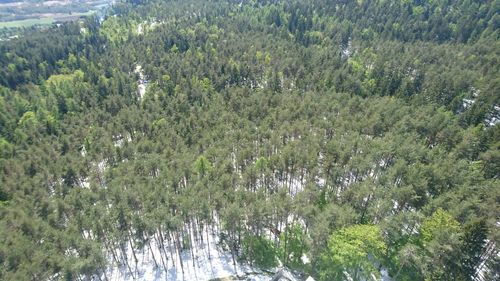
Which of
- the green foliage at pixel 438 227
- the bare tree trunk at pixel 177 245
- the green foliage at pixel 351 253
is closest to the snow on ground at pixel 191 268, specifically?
the bare tree trunk at pixel 177 245

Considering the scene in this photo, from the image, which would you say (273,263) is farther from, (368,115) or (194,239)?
(368,115)

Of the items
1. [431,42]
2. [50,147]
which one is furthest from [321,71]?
[50,147]

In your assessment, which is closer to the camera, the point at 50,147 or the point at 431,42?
the point at 50,147

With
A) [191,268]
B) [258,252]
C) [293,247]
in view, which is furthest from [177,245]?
[293,247]

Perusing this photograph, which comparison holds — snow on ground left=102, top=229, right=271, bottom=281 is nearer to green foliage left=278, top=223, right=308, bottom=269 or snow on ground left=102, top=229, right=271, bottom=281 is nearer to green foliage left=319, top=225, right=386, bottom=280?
green foliage left=278, top=223, right=308, bottom=269

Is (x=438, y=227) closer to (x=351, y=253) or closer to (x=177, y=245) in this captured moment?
(x=351, y=253)

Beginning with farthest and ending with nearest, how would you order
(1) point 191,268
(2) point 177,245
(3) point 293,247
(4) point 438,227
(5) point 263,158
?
(5) point 263,158
(2) point 177,245
(1) point 191,268
(3) point 293,247
(4) point 438,227
